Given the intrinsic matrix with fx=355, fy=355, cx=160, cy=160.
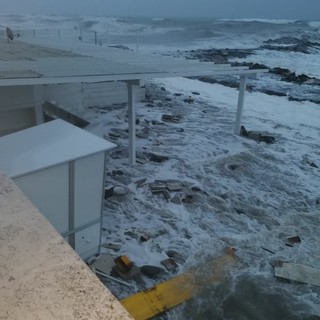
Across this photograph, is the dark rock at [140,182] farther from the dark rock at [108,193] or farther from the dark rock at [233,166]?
the dark rock at [233,166]

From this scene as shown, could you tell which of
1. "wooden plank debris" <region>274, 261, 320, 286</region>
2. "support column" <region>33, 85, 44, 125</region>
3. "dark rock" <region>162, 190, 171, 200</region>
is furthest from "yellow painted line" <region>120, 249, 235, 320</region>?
"support column" <region>33, 85, 44, 125</region>

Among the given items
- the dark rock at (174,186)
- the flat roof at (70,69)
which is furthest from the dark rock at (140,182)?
the flat roof at (70,69)

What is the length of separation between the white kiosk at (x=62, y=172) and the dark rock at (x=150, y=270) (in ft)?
2.48

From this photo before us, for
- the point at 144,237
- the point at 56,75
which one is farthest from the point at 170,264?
the point at 56,75

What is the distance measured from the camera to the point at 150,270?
425cm

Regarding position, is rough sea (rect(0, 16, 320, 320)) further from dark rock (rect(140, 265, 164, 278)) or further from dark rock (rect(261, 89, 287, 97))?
dark rock (rect(261, 89, 287, 97))

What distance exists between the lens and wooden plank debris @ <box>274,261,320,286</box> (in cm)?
428

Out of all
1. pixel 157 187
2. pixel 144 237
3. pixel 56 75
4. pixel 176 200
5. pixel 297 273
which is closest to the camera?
pixel 297 273

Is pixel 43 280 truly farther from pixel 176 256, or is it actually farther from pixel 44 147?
pixel 176 256

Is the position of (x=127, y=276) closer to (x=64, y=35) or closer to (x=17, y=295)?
(x=17, y=295)

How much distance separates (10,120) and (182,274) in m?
4.13

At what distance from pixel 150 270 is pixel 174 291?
0.42 metres

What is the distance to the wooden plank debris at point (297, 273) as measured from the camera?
4277 mm

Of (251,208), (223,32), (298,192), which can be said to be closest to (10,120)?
(251,208)
